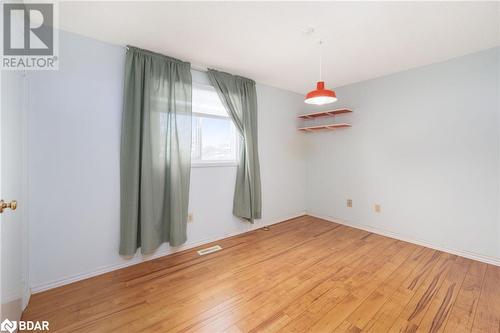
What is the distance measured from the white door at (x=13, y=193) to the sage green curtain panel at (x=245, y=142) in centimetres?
204

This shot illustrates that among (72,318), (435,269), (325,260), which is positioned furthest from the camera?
(325,260)

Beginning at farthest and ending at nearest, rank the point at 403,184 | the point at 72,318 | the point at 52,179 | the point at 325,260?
the point at 403,184, the point at 325,260, the point at 52,179, the point at 72,318

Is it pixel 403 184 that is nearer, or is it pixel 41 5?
pixel 41 5

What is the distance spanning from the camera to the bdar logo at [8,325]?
1.12 meters

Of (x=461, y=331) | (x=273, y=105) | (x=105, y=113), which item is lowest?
(x=461, y=331)

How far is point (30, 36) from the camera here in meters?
1.86

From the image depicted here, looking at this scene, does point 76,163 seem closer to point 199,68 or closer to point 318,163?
point 199,68

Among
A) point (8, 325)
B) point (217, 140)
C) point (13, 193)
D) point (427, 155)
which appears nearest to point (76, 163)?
point (13, 193)

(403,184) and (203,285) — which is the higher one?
(403,184)

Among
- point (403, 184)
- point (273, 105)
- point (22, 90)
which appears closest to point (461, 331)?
point (403, 184)

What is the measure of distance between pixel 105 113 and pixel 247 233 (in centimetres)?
248

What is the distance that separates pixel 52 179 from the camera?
6.35 feet

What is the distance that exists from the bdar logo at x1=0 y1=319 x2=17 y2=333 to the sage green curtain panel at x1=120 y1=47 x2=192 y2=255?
0.91 m

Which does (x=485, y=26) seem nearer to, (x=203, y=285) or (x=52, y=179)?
(x=203, y=285)
